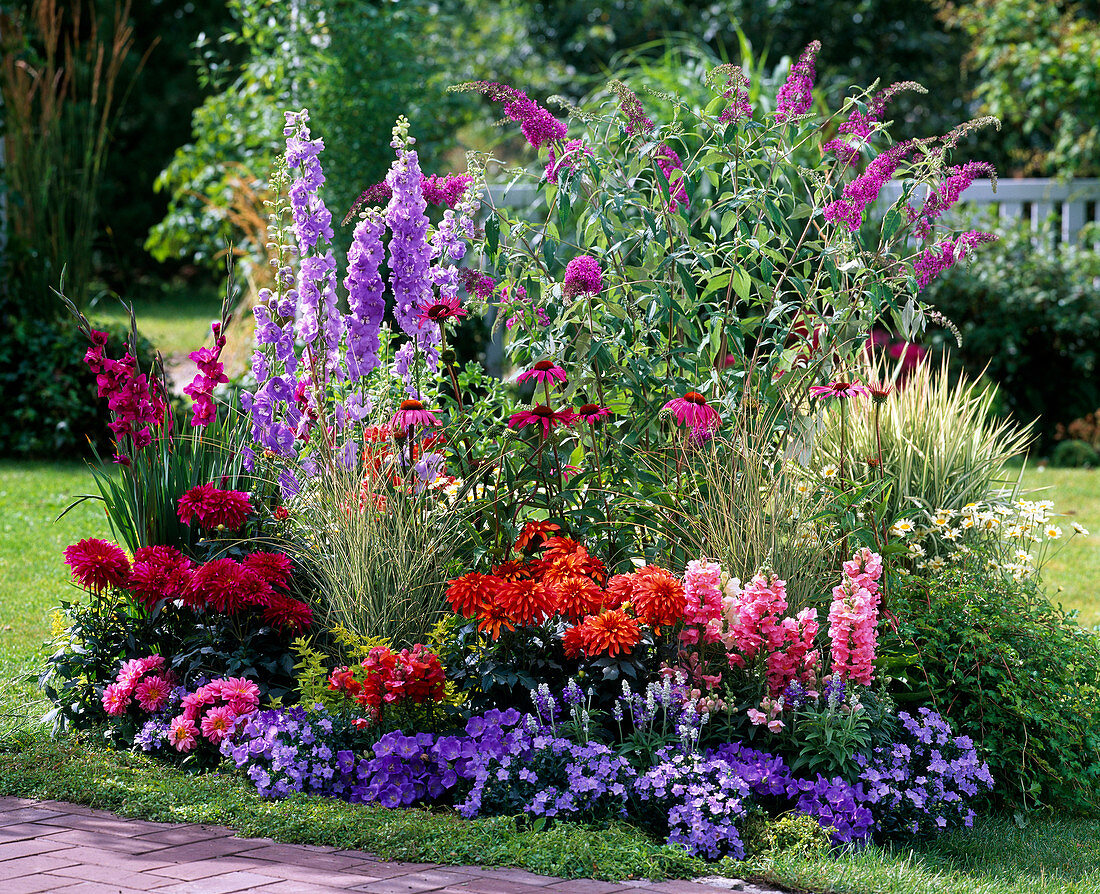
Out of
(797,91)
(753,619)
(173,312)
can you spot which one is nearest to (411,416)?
(753,619)

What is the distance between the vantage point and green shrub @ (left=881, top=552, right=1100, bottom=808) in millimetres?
3525

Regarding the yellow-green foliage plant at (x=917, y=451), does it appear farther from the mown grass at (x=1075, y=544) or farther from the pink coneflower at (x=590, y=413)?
the pink coneflower at (x=590, y=413)

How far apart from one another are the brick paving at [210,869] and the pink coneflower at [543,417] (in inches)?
50.9

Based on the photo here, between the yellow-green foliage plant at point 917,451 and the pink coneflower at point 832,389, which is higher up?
the pink coneflower at point 832,389

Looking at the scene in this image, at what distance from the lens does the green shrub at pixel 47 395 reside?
25.1ft

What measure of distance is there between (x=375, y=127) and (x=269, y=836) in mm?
6730

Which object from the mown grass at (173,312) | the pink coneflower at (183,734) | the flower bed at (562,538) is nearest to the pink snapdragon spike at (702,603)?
the flower bed at (562,538)

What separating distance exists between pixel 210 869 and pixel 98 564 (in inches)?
50.1

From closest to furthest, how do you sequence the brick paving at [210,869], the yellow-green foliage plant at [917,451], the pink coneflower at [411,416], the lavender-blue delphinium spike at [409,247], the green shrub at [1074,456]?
the brick paving at [210,869]
the pink coneflower at [411,416]
the lavender-blue delphinium spike at [409,247]
the yellow-green foliage plant at [917,451]
the green shrub at [1074,456]

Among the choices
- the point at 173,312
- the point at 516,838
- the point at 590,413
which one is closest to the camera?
the point at 516,838

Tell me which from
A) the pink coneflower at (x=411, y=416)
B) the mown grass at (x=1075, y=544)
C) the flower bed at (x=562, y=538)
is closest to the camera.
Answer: the flower bed at (x=562, y=538)

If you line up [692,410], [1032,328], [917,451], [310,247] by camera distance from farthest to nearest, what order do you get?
[1032,328] < [917,451] < [310,247] < [692,410]

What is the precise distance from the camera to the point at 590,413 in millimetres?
3631

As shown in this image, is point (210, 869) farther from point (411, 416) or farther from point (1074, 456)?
point (1074, 456)
